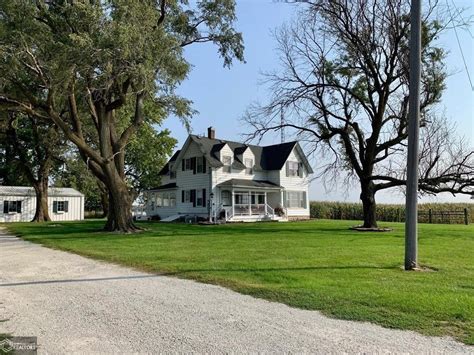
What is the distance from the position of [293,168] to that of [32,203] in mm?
25793

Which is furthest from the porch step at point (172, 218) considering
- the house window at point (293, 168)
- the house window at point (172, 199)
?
the house window at point (293, 168)

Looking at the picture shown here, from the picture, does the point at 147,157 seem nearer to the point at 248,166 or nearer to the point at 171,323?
the point at 248,166

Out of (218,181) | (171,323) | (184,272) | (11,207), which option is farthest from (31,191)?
(171,323)

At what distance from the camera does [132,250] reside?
43.4 feet

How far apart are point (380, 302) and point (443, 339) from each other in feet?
5.01

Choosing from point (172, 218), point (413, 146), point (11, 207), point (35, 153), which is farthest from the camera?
point (11, 207)

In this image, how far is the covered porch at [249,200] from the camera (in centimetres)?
3469

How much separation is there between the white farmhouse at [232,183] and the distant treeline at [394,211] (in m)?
7.02

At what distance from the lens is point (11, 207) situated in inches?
1642

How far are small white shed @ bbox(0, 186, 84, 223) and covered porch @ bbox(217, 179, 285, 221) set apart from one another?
64.3 ft

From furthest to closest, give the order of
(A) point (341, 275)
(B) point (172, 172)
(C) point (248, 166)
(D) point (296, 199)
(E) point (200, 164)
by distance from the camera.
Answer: (D) point (296, 199) → (B) point (172, 172) → (C) point (248, 166) → (E) point (200, 164) → (A) point (341, 275)

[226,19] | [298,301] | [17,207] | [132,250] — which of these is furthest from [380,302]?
[17,207]

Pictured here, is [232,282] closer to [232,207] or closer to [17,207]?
[232,207]

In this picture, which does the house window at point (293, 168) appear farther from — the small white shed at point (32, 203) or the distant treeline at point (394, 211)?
the small white shed at point (32, 203)
